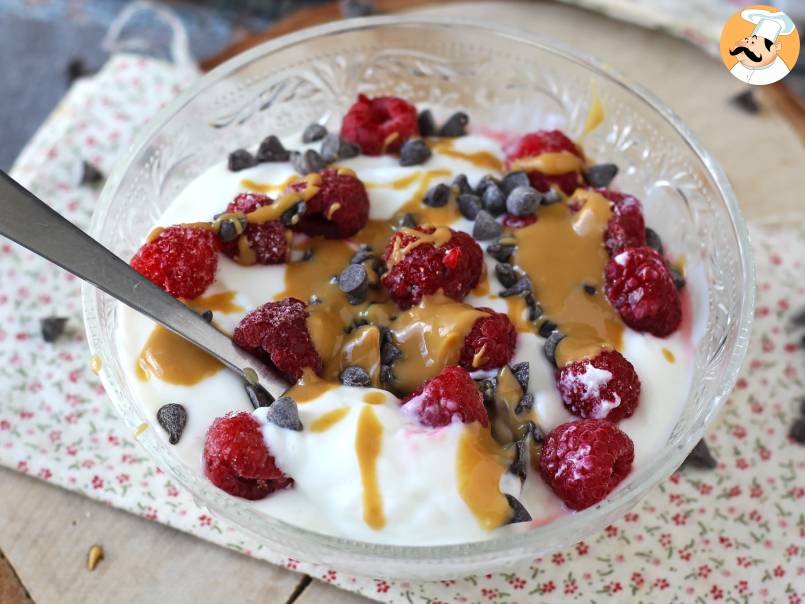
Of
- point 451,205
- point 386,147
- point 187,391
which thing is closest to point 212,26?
point 386,147

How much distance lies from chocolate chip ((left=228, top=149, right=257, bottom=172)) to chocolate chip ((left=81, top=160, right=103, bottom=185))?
780 millimetres

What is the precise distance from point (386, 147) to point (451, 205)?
30 centimetres

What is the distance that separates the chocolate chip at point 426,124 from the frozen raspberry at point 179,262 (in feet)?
2.67

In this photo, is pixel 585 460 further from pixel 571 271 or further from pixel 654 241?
pixel 654 241

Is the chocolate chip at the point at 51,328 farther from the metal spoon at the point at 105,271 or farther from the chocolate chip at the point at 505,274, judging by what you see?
the chocolate chip at the point at 505,274

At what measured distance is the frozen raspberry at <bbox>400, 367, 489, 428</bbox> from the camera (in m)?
1.87

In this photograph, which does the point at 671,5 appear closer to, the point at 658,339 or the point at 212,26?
the point at 658,339

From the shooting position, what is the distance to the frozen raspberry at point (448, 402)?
1.87m

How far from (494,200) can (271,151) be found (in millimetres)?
646

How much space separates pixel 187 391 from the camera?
2.00 m

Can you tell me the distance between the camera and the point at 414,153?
2453mm

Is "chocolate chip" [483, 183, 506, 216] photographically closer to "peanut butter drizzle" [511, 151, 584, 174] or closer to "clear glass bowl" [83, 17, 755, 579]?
"peanut butter drizzle" [511, 151, 584, 174]

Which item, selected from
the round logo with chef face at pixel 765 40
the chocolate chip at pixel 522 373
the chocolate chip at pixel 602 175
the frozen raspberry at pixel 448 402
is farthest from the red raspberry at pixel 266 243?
the round logo with chef face at pixel 765 40

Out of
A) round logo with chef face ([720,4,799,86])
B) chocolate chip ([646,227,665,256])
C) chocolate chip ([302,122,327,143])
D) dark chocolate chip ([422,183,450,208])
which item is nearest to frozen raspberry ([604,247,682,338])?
chocolate chip ([646,227,665,256])
